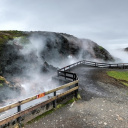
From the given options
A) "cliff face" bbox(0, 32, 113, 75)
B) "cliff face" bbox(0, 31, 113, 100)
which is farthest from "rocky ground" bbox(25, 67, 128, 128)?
"cliff face" bbox(0, 32, 113, 75)

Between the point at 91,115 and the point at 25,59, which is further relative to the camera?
the point at 25,59

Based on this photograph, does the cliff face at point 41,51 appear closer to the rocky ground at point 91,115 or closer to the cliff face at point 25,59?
the cliff face at point 25,59

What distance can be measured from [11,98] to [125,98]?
33.5ft

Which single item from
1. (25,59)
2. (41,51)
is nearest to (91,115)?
(25,59)

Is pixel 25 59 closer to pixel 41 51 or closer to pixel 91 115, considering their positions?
pixel 41 51

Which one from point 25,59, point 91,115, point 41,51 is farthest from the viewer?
point 41,51

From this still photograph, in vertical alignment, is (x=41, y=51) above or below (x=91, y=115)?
above

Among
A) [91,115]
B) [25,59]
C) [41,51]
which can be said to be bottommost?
[91,115]

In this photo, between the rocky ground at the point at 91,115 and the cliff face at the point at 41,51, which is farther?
the cliff face at the point at 41,51

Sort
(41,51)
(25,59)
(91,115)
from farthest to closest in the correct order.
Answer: (41,51) → (25,59) → (91,115)

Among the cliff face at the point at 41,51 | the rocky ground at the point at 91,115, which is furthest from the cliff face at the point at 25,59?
the rocky ground at the point at 91,115

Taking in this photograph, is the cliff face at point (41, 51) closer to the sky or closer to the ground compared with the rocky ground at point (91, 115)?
closer to the sky

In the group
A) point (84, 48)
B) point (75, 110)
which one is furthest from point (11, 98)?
point (84, 48)

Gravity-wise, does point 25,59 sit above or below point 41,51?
below
